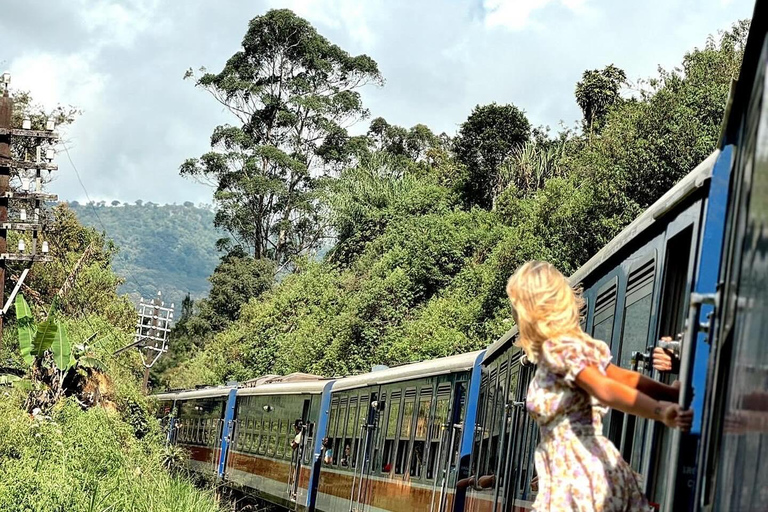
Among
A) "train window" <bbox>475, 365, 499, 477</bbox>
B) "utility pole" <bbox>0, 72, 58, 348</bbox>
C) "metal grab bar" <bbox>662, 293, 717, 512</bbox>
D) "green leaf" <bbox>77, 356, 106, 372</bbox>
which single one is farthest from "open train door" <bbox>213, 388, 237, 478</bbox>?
"metal grab bar" <bbox>662, 293, 717, 512</bbox>

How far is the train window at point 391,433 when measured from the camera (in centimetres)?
1518

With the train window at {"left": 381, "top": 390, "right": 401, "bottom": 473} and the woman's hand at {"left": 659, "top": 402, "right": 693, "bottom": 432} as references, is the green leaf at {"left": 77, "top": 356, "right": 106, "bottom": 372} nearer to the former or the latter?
the train window at {"left": 381, "top": 390, "right": 401, "bottom": 473}

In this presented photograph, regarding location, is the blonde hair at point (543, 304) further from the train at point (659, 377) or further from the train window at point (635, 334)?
the train window at point (635, 334)

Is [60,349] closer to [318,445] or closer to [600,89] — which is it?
[318,445]

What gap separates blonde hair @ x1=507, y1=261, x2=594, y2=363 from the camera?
12.5 ft

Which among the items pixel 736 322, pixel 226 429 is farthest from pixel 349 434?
pixel 736 322

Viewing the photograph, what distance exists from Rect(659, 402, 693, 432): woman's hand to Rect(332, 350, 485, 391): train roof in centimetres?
898

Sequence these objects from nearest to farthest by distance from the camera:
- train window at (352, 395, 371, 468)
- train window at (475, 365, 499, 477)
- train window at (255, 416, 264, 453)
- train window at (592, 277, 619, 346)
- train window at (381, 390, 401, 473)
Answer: train window at (592, 277, 619, 346), train window at (475, 365, 499, 477), train window at (381, 390, 401, 473), train window at (352, 395, 371, 468), train window at (255, 416, 264, 453)

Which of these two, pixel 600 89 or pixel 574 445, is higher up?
pixel 600 89

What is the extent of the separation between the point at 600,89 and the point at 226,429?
15728mm

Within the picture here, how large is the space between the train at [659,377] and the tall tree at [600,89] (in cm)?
2107

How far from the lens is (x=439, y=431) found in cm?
1323

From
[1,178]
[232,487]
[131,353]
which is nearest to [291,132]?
[131,353]

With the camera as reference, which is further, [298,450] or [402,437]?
[298,450]
